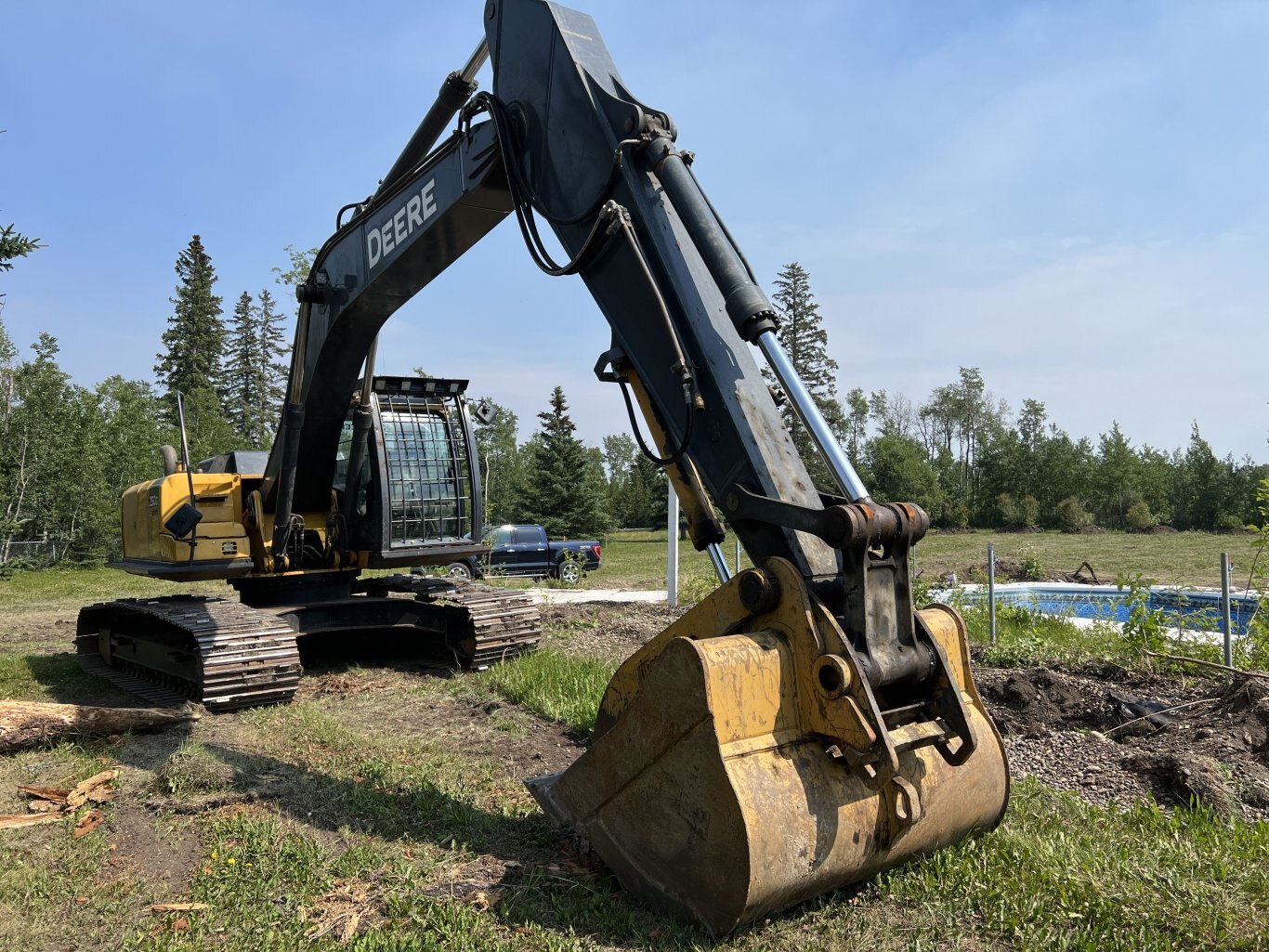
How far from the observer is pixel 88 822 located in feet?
14.9

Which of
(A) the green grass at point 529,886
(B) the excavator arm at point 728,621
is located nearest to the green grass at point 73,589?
(A) the green grass at point 529,886

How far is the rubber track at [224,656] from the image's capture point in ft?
22.7

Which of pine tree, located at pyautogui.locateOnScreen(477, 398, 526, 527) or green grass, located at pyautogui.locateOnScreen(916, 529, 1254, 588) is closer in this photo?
green grass, located at pyautogui.locateOnScreen(916, 529, 1254, 588)

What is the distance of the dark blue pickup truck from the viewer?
832 inches

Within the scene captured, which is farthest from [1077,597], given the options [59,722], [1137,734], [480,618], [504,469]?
[504,469]

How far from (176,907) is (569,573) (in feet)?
56.1

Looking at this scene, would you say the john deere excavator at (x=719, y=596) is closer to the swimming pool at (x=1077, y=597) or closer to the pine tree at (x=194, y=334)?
the swimming pool at (x=1077, y=597)

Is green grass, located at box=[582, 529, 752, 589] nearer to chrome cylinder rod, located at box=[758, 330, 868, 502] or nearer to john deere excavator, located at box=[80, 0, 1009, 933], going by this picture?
john deere excavator, located at box=[80, 0, 1009, 933]

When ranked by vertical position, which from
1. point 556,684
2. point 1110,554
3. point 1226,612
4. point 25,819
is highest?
point 1226,612

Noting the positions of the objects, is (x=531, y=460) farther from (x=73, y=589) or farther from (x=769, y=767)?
(x=769, y=767)

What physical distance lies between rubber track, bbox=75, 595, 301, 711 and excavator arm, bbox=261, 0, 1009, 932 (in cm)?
374

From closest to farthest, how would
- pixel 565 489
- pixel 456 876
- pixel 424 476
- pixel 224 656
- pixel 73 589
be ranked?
pixel 456 876
pixel 224 656
pixel 424 476
pixel 73 589
pixel 565 489

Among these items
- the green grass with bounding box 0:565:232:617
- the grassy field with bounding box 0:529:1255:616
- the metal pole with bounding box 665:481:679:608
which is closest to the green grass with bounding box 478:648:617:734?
the metal pole with bounding box 665:481:679:608

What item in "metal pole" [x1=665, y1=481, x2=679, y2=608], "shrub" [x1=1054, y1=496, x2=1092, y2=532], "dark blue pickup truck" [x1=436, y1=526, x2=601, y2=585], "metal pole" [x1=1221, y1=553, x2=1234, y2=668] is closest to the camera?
"metal pole" [x1=1221, y1=553, x2=1234, y2=668]
